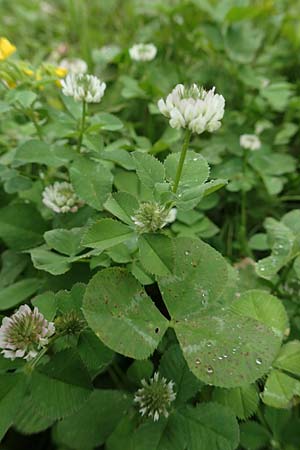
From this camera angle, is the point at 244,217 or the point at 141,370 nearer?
the point at 141,370

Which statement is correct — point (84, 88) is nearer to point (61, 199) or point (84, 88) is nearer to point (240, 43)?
point (61, 199)

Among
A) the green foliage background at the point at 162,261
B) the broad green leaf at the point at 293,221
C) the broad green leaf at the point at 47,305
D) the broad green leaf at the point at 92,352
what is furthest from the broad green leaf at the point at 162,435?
the broad green leaf at the point at 293,221

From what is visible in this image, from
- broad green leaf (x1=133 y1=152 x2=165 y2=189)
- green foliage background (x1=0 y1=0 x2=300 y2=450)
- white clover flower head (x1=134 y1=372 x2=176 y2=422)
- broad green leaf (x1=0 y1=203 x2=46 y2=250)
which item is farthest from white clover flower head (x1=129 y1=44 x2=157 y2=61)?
white clover flower head (x1=134 y1=372 x2=176 y2=422)

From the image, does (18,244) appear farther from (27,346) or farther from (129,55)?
(129,55)

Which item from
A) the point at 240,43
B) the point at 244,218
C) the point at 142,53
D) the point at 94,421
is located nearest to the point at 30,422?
the point at 94,421

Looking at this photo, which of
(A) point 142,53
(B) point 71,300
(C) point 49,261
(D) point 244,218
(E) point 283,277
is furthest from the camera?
(A) point 142,53
